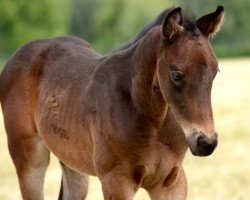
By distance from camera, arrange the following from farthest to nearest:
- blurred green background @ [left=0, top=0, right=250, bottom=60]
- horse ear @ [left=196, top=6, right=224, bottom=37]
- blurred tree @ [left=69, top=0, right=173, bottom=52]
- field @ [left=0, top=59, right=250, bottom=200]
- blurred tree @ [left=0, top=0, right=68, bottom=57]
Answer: blurred tree @ [left=69, top=0, right=173, bottom=52] < blurred green background @ [left=0, top=0, right=250, bottom=60] < blurred tree @ [left=0, top=0, right=68, bottom=57] < field @ [left=0, top=59, right=250, bottom=200] < horse ear @ [left=196, top=6, right=224, bottom=37]

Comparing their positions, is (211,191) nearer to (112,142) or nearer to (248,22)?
(112,142)

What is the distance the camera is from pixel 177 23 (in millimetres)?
4773

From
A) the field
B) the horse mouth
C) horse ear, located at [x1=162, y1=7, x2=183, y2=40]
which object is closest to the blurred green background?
the field

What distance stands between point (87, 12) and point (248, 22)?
19.4 meters

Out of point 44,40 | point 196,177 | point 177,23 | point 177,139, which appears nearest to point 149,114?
point 177,139

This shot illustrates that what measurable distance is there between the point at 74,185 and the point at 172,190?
66.0 inches

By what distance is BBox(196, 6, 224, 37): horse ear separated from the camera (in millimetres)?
4902

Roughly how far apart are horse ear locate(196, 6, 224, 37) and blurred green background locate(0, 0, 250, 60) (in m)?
55.9

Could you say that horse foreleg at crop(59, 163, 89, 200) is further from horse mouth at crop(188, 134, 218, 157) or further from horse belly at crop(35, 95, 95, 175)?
horse mouth at crop(188, 134, 218, 157)

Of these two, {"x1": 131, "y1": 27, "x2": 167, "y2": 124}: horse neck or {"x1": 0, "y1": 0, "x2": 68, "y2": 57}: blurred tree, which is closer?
{"x1": 131, "y1": 27, "x2": 167, "y2": 124}: horse neck

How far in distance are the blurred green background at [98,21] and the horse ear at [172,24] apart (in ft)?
184

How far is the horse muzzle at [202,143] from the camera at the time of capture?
4.50m

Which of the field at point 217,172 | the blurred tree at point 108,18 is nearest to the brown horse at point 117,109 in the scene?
the field at point 217,172

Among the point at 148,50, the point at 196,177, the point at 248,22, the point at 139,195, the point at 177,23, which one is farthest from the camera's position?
the point at 248,22
